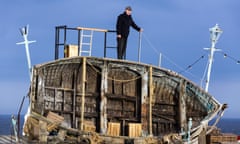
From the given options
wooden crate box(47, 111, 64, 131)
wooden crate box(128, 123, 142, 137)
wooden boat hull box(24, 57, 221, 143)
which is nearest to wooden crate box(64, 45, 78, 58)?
wooden boat hull box(24, 57, 221, 143)

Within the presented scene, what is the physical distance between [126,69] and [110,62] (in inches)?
36.9

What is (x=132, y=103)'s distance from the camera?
85.3 feet

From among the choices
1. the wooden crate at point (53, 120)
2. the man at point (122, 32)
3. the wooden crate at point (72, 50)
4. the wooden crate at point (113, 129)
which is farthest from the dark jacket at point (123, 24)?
the wooden crate at point (53, 120)

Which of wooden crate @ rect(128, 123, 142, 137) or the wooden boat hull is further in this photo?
wooden crate @ rect(128, 123, 142, 137)

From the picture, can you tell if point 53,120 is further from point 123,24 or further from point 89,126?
point 123,24

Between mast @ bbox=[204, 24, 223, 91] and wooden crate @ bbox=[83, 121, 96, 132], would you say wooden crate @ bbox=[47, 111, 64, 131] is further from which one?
mast @ bbox=[204, 24, 223, 91]

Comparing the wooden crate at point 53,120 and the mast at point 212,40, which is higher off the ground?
the mast at point 212,40

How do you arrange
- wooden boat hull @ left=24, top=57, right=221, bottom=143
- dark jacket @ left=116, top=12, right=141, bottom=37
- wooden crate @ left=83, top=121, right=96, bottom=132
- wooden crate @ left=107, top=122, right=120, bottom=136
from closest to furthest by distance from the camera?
wooden boat hull @ left=24, top=57, right=221, bottom=143
wooden crate @ left=83, top=121, right=96, bottom=132
wooden crate @ left=107, top=122, right=120, bottom=136
dark jacket @ left=116, top=12, right=141, bottom=37

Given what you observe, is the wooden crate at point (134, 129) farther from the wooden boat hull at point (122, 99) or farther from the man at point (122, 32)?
the man at point (122, 32)

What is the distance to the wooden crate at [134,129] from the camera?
2536 centimetres

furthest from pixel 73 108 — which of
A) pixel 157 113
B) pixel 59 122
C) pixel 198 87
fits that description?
pixel 198 87

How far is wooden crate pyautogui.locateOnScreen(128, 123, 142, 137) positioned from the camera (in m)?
25.4

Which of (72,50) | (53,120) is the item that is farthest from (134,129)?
(72,50)

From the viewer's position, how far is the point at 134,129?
83.4 ft
